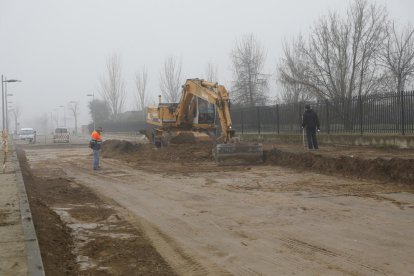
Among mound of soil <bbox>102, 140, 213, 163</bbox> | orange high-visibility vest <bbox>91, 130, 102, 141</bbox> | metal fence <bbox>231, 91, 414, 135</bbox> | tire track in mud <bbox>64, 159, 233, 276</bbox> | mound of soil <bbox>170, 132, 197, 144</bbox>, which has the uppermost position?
metal fence <bbox>231, 91, 414, 135</bbox>

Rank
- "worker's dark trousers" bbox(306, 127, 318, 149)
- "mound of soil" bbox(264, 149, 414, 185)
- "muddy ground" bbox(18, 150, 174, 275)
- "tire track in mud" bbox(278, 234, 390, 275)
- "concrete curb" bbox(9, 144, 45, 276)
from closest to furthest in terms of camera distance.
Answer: "concrete curb" bbox(9, 144, 45, 276)
"tire track in mud" bbox(278, 234, 390, 275)
"muddy ground" bbox(18, 150, 174, 275)
"mound of soil" bbox(264, 149, 414, 185)
"worker's dark trousers" bbox(306, 127, 318, 149)

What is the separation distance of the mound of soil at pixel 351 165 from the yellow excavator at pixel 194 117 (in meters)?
1.19

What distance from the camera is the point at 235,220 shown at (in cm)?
838

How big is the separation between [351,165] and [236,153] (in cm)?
481

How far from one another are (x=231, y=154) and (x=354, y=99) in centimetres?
707

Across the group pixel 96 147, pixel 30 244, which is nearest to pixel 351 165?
pixel 96 147

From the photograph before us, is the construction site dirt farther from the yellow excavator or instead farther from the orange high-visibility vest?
the yellow excavator

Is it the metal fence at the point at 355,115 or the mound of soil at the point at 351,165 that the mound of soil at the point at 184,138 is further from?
the metal fence at the point at 355,115

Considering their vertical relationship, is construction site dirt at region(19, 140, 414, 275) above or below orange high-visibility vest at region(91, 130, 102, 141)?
below

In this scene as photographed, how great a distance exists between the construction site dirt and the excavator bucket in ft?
6.10

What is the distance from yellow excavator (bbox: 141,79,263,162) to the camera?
61.7ft

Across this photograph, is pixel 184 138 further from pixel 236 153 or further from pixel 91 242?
pixel 91 242

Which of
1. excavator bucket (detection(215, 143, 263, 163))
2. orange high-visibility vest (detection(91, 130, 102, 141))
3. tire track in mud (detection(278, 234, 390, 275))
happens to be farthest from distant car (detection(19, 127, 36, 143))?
tire track in mud (detection(278, 234, 390, 275))

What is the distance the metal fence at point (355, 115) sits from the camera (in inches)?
A: 740
